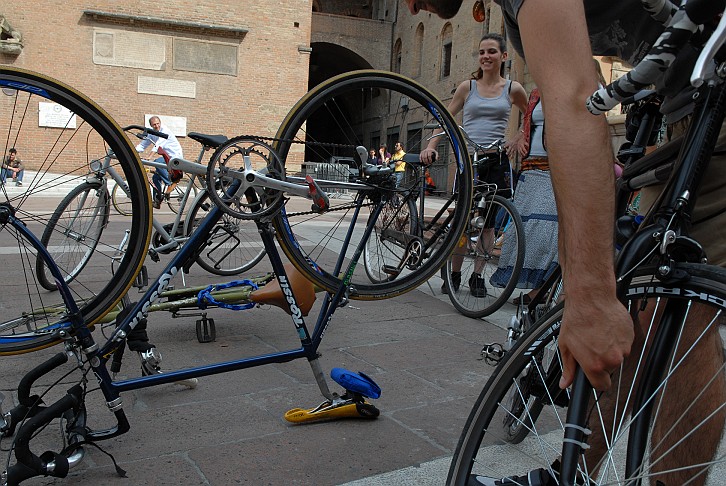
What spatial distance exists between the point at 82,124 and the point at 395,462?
1.52 metres

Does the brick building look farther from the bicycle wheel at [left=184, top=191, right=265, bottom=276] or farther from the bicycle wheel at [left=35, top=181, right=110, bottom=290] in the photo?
the bicycle wheel at [left=35, top=181, right=110, bottom=290]

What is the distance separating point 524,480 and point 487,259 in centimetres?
347

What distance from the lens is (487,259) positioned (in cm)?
481

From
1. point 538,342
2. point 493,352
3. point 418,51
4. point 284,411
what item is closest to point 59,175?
point 284,411

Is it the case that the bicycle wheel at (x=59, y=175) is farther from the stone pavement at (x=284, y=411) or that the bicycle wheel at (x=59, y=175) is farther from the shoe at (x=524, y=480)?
the shoe at (x=524, y=480)

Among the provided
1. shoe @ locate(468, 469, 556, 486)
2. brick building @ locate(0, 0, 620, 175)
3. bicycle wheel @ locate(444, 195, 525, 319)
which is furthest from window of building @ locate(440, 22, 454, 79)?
shoe @ locate(468, 469, 556, 486)

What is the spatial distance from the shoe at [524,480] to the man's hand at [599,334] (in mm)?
284

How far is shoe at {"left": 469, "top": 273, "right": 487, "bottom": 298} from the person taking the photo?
15.3ft

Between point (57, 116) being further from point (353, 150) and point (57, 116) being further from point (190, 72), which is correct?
point (190, 72)

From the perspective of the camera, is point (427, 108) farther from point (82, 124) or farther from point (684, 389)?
point (684, 389)

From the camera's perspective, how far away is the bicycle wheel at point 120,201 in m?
2.39

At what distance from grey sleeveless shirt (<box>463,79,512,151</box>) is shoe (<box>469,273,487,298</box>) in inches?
46.8

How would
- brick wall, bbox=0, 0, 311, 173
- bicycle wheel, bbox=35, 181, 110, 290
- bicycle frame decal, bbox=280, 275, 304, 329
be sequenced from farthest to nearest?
brick wall, bbox=0, 0, 311, 173 → bicycle wheel, bbox=35, 181, 110, 290 → bicycle frame decal, bbox=280, 275, 304, 329

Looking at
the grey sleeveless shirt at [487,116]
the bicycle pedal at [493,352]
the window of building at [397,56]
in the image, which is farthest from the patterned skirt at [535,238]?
the window of building at [397,56]
